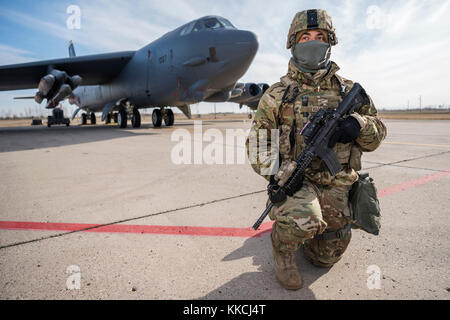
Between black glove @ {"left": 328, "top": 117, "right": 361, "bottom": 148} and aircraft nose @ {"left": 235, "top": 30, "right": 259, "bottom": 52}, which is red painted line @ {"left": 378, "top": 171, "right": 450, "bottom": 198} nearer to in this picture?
black glove @ {"left": 328, "top": 117, "right": 361, "bottom": 148}

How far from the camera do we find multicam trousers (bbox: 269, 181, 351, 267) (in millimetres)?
1738

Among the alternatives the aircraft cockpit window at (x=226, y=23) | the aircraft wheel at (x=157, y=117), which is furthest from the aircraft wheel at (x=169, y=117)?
the aircraft cockpit window at (x=226, y=23)

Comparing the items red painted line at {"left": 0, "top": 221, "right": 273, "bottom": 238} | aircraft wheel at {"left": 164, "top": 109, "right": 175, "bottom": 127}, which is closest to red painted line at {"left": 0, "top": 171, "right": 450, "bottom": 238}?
red painted line at {"left": 0, "top": 221, "right": 273, "bottom": 238}

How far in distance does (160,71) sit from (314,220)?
1163 centimetres

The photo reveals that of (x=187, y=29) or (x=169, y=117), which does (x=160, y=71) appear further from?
(x=169, y=117)

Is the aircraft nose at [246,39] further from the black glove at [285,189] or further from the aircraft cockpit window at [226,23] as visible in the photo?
Result: the black glove at [285,189]

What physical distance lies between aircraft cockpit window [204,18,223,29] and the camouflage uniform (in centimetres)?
926
